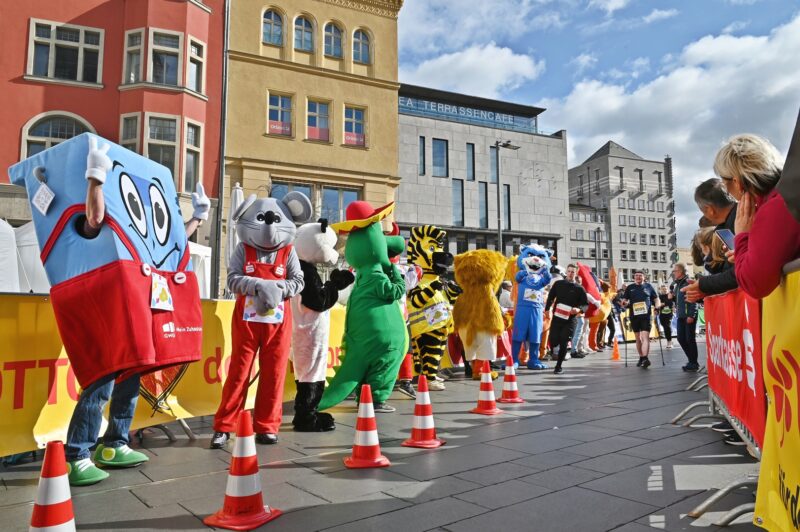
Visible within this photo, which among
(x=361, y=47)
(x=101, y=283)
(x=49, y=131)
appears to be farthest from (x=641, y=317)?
(x=361, y=47)

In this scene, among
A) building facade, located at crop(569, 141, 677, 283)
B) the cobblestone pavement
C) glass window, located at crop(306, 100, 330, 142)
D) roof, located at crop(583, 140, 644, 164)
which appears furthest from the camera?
roof, located at crop(583, 140, 644, 164)

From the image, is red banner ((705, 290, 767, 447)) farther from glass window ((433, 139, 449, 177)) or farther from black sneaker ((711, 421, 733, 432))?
glass window ((433, 139, 449, 177))

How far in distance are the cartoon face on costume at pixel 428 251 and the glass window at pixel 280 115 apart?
672 inches

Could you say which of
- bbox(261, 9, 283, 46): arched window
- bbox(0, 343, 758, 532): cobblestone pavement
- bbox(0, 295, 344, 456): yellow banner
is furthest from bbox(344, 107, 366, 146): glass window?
bbox(0, 295, 344, 456): yellow banner

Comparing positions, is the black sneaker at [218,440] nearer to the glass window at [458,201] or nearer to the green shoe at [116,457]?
the green shoe at [116,457]

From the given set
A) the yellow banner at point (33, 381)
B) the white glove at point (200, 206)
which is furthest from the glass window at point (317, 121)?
the yellow banner at point (33, 381)

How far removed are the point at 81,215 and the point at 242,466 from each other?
6.94 feet

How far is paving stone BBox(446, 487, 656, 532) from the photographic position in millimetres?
2904

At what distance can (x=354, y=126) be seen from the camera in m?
25.4

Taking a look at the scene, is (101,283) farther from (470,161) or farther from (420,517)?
(470,161)

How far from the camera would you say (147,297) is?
3938 mm

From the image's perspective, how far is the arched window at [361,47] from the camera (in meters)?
25.9

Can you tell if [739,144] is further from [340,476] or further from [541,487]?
[340,476]

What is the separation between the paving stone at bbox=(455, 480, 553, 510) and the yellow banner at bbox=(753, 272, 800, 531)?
4.28ft
